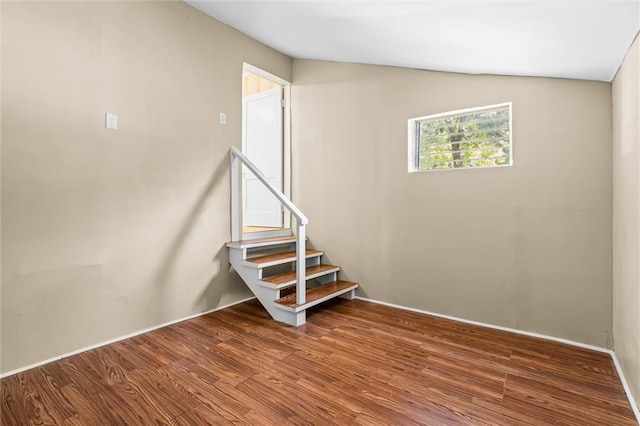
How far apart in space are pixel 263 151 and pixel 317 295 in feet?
6.74

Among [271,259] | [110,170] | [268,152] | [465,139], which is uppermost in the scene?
[268,152]

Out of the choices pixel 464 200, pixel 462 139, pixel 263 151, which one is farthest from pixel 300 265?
pixel 263 151

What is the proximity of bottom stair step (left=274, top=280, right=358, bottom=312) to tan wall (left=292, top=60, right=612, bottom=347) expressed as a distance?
7.6 inches

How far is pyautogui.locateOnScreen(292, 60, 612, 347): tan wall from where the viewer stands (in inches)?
83.8

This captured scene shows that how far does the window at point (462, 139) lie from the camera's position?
8.13 ft

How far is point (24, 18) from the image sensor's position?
6.09 ft

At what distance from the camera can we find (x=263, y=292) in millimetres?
2742

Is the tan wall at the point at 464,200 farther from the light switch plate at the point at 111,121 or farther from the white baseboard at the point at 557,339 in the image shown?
the light switch plate at the point at 111,121

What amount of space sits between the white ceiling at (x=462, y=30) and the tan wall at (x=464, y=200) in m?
0.23

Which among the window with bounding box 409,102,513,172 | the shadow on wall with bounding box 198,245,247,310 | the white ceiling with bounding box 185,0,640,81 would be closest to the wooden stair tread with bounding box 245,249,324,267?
the shadow on wall with bounding box 198,245,247,310

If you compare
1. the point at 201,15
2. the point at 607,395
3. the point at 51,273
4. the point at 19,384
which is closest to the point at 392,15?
the point at 201,15

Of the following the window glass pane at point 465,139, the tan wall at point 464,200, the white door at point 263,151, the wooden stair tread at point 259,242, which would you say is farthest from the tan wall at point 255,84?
the window glass pane at point 465,139

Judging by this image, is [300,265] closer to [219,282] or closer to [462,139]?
[219,282]

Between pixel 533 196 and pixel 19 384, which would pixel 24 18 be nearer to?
pixel 19 384
